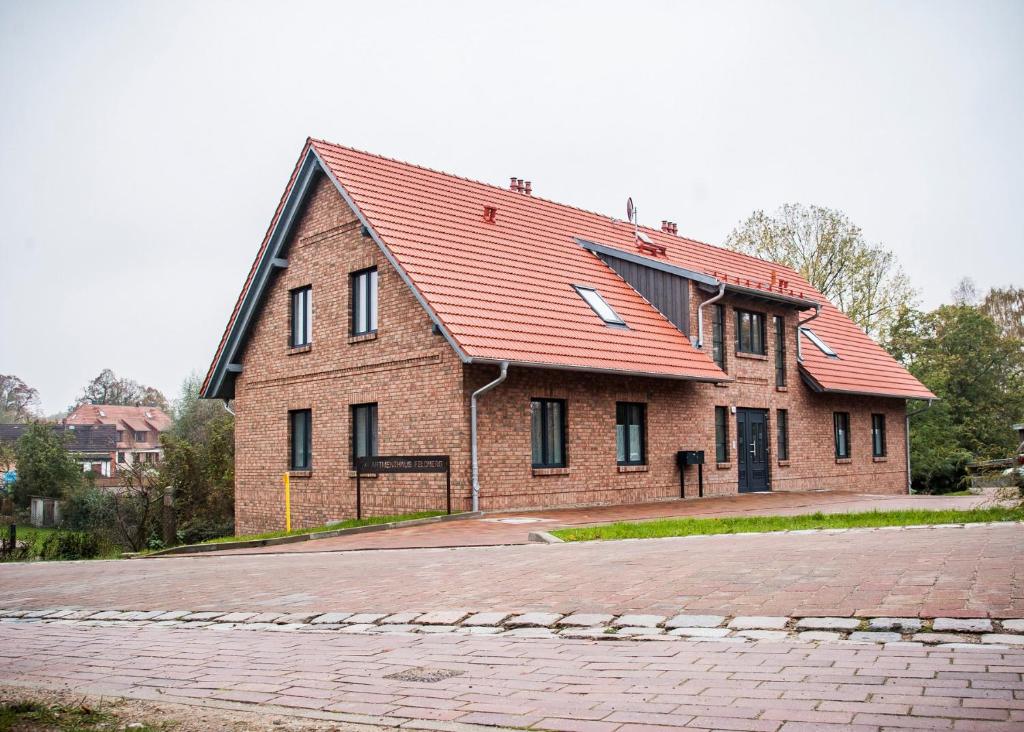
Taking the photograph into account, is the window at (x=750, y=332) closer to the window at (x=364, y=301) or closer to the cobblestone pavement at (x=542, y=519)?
the cobblestone pavement at (x=542, y=519)

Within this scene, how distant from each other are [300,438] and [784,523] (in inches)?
525

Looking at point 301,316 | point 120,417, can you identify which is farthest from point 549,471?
point 120,417

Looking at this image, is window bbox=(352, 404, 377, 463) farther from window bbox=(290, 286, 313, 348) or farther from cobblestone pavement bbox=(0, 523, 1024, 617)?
cobblestone pavement bbox=(0, 523, 1024, 617)

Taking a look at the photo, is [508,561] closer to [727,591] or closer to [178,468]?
[727,591]

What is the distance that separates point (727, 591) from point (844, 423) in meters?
24.3

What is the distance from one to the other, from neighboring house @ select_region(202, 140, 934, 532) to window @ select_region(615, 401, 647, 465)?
0.05 metres

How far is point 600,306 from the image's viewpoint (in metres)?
23.2

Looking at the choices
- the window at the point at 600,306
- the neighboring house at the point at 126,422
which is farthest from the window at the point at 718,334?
the neighboring house at the point at 126,422

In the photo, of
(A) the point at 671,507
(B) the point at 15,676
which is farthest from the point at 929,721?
(A) the point at 671,507

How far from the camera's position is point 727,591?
7.64 m

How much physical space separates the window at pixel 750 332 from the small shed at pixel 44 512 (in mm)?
36456

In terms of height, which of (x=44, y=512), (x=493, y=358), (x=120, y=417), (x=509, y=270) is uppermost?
(x=509, y=270)

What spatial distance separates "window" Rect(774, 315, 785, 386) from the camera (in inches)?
1093

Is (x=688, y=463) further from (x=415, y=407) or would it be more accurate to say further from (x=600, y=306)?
(x=415, y=407)
